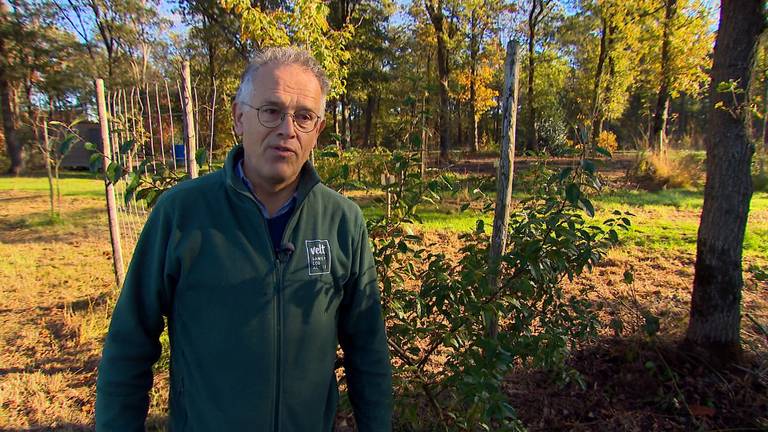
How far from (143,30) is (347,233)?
94.0ft

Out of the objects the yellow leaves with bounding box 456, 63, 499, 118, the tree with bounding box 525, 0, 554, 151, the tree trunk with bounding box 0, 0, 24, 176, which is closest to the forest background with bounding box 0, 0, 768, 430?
the tree with bounding box 525, 0, 554, 151

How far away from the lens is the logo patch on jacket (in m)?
1.33

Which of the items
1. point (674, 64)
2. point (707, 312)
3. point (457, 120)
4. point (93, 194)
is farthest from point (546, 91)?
point (707, 312)

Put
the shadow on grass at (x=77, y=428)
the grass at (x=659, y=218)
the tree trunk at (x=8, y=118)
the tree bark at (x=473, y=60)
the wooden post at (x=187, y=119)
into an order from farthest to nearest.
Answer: the tree bark at (x=473, y=60)
the tree trunk at (x=8, y=118)
the grass at (x=659, y=218)
the wooden post at (x=187, y=119)
the shadow on grass at (x=77, y=428)

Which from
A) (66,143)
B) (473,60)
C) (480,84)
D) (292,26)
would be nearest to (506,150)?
(66,143)

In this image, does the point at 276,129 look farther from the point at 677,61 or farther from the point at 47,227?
the point at 677,61

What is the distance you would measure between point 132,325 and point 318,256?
55 centimetres

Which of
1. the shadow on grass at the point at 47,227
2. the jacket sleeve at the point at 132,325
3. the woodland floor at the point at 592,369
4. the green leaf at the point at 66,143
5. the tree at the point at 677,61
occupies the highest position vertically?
the tree at the point at 677,61

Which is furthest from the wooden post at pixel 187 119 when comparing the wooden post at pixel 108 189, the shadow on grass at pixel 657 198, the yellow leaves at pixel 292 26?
the shadow on grass at pixel 657 198

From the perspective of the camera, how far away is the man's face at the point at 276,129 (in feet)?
4.23

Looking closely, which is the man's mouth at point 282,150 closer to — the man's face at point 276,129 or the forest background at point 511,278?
the man's face at point 276,129

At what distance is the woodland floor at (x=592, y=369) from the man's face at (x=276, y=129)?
170 cm

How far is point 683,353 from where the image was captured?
300 centimetres

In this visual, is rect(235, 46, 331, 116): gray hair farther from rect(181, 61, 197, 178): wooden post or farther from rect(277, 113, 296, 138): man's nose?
rect(181, 61, 197, 178): wooden post
